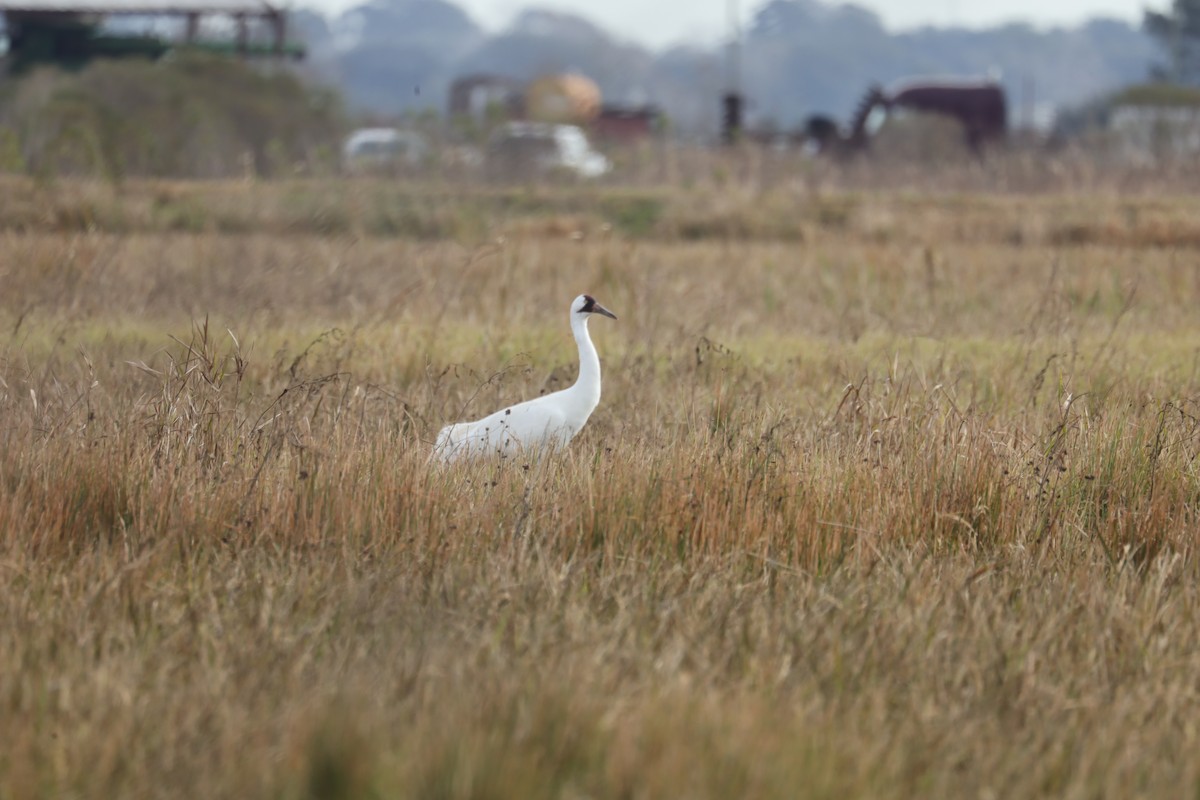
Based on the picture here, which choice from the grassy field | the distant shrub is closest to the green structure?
the distant shrub

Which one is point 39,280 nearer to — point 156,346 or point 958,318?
point 156,346

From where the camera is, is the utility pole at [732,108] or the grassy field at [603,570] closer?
the grassy field at [603,570]

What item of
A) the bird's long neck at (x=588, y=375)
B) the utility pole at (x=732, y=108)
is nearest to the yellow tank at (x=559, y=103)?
the utility pole at (x=732, y=108)

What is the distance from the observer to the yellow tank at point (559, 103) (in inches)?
1065

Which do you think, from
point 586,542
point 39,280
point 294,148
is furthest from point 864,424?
point 294,148

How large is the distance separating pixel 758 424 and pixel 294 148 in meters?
17.3

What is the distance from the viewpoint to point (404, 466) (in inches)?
200

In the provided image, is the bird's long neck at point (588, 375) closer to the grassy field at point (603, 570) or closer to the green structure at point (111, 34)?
the grassy field at point (603, 570)

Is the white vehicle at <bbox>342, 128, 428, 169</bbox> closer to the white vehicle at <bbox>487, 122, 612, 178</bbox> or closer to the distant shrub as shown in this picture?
the distant shrub

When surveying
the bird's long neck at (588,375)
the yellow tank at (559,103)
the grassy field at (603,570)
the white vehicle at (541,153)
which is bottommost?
the grassy field at (603,570)

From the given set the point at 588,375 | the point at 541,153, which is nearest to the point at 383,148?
the point at 541,153

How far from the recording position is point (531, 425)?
6004mm

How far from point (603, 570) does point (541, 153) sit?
16448 millimetres

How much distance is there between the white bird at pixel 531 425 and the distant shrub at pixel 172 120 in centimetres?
874
